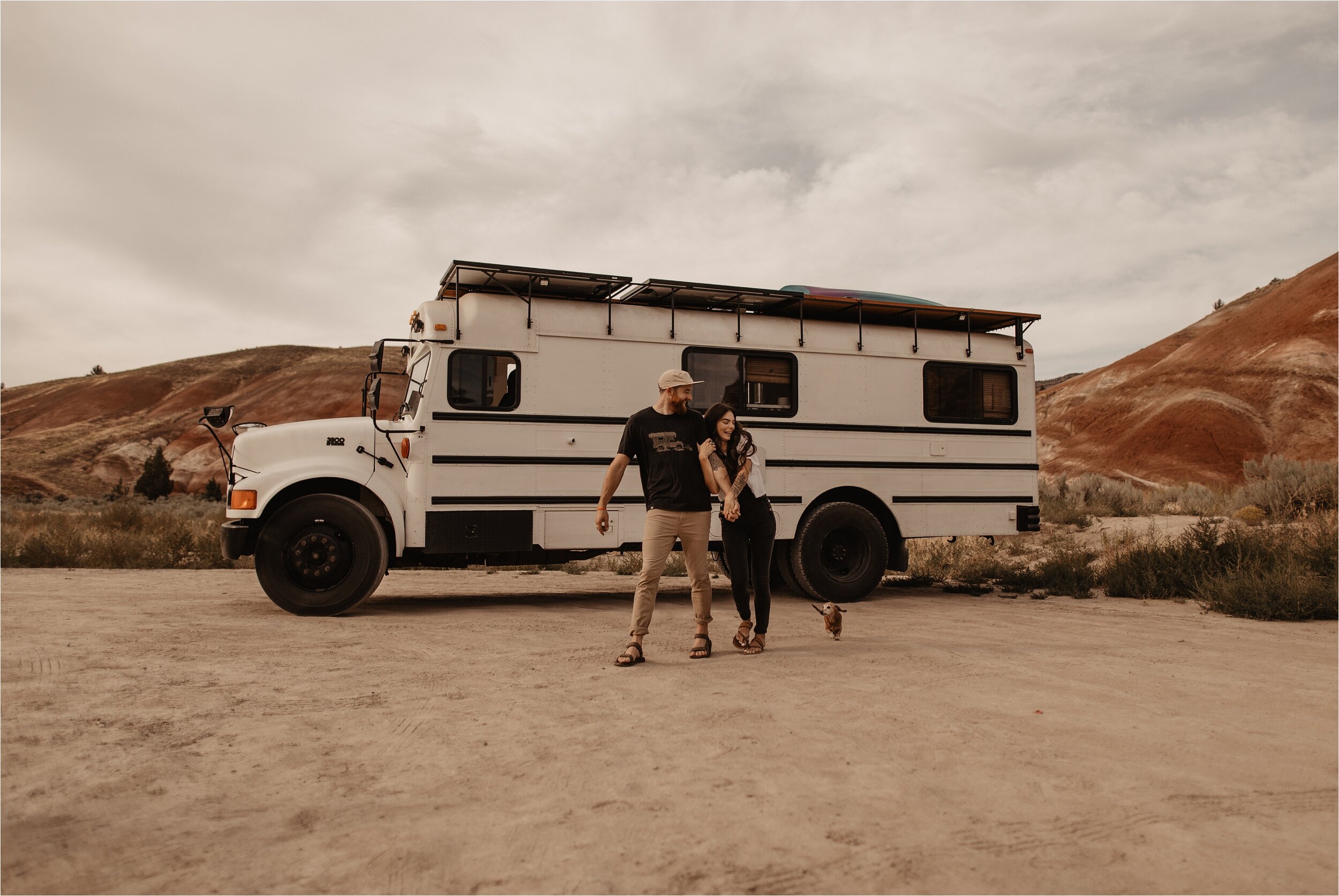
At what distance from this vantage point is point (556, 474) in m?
8.75

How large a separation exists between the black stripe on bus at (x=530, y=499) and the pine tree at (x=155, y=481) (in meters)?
33.4

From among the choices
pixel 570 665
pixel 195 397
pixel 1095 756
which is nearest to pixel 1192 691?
pixel 1095 756

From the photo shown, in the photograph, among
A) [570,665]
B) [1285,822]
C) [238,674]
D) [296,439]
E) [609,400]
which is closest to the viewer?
[1285,822]

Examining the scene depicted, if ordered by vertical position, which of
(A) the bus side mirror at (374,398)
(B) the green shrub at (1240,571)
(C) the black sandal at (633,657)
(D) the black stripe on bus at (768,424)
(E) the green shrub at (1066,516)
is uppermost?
(A) the bus side mirror at (374,398)

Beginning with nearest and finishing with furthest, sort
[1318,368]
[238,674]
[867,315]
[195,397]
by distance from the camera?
[238,674] < [867,315] < [1318,368] < [195,397]

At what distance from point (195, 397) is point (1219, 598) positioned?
65905 millimetres

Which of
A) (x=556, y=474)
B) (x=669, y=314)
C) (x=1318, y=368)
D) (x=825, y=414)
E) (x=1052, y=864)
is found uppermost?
(x=1318, y=368)

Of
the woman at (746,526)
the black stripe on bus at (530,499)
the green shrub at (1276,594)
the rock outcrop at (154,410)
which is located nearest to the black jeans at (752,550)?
the woman at (746,526)

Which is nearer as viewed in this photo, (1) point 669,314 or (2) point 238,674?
(2) point 238,674

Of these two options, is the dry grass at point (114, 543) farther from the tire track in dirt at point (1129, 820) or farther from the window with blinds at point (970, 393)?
the tire track in dirt at point (1129, 820)

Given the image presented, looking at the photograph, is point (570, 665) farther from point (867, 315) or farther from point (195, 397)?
point (195, 397)

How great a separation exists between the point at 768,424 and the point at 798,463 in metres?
0.56

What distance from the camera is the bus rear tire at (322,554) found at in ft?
26.7

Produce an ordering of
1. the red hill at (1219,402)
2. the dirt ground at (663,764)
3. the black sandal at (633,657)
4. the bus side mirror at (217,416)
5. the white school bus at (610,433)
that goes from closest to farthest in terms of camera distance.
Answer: the dirt ground at (663,764), the black sandal at (633,657), the bus side mirror at (217,416), the white school bus at (610,433), the red hill at (1219,402)
